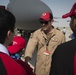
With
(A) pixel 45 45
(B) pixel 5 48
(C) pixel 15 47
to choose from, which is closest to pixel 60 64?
(B) pixel 5 48

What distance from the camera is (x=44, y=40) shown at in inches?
188

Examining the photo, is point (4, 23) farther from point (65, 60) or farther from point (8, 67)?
point (65, 60)

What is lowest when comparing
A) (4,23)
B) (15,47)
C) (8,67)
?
(15,47)

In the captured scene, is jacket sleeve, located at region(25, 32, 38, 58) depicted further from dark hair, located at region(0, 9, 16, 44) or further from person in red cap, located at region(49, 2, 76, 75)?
dark hair, located at region(0, 9, 16, 44)

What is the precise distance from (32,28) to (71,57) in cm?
605

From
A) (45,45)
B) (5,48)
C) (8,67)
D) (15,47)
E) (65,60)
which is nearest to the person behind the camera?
(8,67)

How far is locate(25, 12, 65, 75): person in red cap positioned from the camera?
467cm

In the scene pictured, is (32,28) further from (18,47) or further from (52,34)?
(18,47)

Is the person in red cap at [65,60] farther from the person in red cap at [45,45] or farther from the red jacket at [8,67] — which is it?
the person in red cap at [45,45]

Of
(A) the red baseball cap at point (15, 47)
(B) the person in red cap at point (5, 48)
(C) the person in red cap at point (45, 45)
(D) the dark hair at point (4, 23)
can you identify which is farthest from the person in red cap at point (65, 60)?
(C) the person in red cap at point (45, 45)

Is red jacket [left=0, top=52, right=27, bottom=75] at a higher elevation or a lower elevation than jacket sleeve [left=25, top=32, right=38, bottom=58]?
higher

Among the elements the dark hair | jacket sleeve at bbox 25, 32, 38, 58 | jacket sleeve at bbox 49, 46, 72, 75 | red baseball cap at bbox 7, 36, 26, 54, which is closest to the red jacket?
the dark hair

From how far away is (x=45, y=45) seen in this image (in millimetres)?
4738

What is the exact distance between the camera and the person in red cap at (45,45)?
4.67 meters
